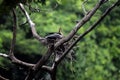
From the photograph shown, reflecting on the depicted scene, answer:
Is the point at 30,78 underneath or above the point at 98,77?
above

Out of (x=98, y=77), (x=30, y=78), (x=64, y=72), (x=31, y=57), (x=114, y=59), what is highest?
(x=30, y=78)

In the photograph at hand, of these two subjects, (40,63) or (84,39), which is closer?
(40,63)

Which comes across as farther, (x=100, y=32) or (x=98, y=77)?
(x=100, y=32)

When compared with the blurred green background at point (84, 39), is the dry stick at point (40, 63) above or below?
above

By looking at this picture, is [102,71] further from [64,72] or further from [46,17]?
[64,72]

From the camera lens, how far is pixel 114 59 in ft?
71.4

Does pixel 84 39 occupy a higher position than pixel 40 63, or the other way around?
pixel 40 63

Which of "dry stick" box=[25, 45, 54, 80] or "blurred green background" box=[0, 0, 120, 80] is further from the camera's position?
"blurred green background" box=[0, 0, 120, 80]

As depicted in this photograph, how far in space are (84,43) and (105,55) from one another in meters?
1.01

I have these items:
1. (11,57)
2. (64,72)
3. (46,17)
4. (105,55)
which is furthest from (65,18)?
(11,57)

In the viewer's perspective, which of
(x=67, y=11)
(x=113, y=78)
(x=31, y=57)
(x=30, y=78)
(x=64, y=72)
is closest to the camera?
(x=30, y=78)

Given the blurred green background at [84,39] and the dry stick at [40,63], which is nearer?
the dry stick at [40,63]

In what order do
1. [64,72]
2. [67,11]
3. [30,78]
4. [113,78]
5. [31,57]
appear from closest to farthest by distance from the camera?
1. [30,78]
2. [64,72]
3. [31,57]
4. [113,78]
5. [67,11]

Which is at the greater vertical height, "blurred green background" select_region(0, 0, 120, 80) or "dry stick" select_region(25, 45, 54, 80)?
"dry stick" select_region(25, 45, 54, 80)
